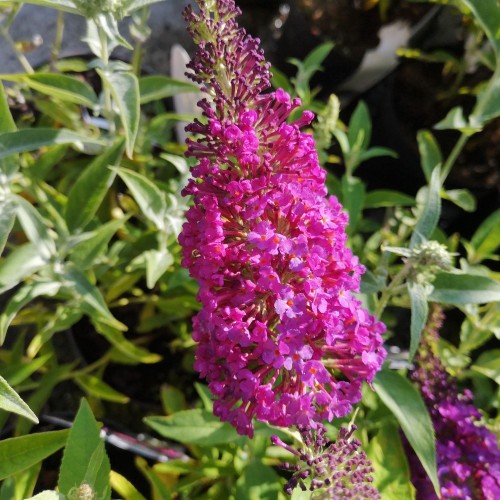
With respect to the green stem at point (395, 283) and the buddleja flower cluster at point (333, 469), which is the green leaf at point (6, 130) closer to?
the buddleja flower cluster at point (333, 469)

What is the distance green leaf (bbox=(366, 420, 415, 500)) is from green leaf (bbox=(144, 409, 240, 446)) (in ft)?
0.90

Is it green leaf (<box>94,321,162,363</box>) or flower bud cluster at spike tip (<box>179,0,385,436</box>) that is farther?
green leaf (<box>94,321,162,363</box>)

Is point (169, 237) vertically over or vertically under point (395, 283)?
under

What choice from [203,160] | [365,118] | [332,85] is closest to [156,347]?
[365,118]

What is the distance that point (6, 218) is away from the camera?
962 mm

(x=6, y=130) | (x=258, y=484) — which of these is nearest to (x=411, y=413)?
(x=258, y=484)

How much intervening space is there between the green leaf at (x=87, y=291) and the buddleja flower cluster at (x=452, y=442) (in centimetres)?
65

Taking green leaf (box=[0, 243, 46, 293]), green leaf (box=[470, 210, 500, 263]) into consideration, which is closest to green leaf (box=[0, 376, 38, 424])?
green leaf (box=[0, 243, 46, 293])

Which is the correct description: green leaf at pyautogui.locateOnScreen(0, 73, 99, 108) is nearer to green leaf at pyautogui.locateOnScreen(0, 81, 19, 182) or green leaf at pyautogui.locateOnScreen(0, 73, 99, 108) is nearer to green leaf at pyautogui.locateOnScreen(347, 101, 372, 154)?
green leaf at pyautogui.locateOnScreen(0, 81, 19, 182)

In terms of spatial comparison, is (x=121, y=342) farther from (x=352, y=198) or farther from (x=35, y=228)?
(x=352, y=198)

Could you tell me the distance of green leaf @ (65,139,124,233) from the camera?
1.17 metres

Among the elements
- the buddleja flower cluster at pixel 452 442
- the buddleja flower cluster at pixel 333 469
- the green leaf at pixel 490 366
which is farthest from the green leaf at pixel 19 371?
the green leaf at pixel 490 366

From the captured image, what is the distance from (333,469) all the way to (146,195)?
2.07ft

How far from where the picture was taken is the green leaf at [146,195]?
1.12 meters
